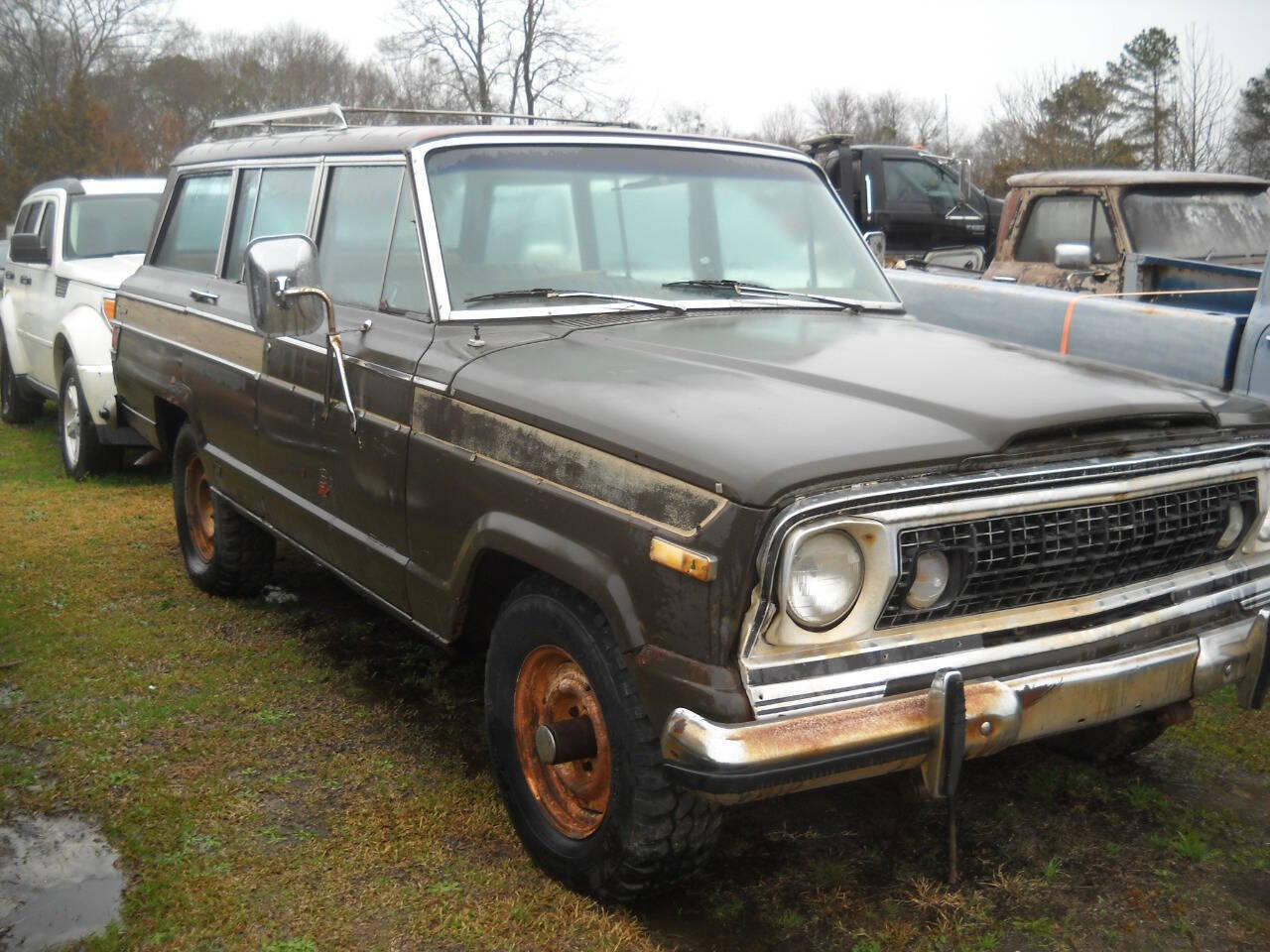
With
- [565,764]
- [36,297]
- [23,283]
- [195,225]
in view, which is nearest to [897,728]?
[565,764]

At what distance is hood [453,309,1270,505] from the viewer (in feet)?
8.18

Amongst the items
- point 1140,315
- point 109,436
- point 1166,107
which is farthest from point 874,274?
point 1166,107

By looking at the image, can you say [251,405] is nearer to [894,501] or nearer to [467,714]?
[467,714]

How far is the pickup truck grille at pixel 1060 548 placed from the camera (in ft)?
8.40

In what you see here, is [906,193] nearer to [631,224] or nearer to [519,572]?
[631,224]

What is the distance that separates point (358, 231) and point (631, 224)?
0.92 meters

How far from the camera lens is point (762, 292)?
13.0 feet

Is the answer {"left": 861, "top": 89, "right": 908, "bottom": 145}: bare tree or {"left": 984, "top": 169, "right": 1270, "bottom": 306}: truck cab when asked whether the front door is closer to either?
{"left": 984, "top": 169, "right": 1270, "bottom": 306}: truck cab

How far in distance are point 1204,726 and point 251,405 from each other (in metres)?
3.56

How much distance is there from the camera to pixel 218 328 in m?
4.86

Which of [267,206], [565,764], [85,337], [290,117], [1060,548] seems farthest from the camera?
[85,337]

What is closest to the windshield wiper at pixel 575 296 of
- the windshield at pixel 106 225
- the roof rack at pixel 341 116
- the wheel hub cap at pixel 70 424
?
the roof rack at pixel 341 116

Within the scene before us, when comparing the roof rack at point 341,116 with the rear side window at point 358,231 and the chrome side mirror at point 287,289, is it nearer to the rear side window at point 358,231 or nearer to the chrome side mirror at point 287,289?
the rear side window at point 358,231

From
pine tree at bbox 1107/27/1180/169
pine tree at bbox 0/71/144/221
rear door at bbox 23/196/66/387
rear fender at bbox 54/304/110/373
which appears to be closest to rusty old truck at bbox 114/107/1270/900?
rear fender at bbox 54/304/110/373
